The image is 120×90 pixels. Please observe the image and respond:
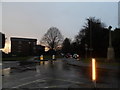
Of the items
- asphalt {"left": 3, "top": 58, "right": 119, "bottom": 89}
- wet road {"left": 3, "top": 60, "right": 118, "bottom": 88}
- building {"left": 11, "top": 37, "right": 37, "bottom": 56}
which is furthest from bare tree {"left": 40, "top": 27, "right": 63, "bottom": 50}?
wet road {"left": 3, "top": 60, "right": 118, "bottom": 88}

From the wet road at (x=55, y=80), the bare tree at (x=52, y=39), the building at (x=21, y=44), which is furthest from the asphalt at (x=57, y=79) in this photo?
the building at (x=21, y=44)

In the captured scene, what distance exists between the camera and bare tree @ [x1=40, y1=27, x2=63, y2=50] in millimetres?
99631

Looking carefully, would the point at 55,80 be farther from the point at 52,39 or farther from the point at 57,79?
the point at 52,39

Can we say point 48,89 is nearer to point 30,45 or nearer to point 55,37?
point 55,37

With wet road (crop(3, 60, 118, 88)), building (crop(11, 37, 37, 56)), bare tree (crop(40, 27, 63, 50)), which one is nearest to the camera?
wet road (crop(3, 60, 118, 88))

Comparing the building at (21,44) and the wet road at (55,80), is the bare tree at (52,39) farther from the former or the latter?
the wet road at (55,80)

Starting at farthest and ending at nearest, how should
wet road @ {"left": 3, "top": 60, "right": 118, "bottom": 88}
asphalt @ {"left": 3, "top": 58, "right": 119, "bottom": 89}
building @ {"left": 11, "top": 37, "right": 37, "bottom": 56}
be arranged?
building @ {"left": 11, "top": 37, "right": 37, "bottom": 56} → asphalt @ {"left": 3, "top": 58, "right": 119, "bottom": 89} → wet road @ {"left": 3, "top": 60, "right": 118, "bottom": 88}

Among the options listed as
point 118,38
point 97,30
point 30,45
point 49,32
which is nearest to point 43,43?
point 49,32

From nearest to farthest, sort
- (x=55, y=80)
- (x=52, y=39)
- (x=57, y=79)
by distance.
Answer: (x=55, y=80) → (x=57, y=79) → (x=52, y=39)

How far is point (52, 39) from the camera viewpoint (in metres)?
101

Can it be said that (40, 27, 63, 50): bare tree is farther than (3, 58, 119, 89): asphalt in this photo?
Yes

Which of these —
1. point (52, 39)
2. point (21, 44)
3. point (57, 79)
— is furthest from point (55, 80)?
point (21, 44)

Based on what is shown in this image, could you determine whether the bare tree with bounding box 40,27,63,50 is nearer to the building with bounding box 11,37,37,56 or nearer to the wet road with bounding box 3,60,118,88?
the building with bounding box 11,37,37,56

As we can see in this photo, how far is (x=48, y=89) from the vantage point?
34.0 ft
